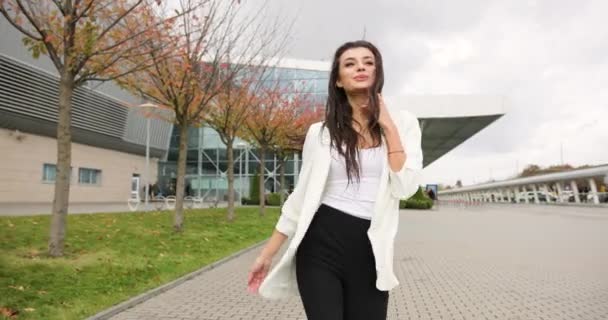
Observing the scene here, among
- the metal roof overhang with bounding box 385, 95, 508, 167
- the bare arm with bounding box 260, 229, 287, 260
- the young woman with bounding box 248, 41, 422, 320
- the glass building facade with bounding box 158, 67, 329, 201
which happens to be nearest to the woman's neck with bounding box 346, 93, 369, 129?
the young woman with bounding box 248, 41, 422, 320

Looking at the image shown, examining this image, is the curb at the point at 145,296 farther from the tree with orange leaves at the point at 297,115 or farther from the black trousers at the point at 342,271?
the tree with orange leaves at the point at 297,115

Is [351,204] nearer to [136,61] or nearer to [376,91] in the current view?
[376,91]

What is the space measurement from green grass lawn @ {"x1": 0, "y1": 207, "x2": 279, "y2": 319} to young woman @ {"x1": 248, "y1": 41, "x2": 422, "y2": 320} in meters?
3.98

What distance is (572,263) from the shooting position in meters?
10.1

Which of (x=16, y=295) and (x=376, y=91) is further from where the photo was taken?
(x=16, y=295)

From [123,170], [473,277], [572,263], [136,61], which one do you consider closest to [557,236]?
[572,263]

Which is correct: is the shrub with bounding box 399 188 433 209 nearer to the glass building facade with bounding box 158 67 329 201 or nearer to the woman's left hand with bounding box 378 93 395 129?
the glass building facade with bounding box 158 67 329 201

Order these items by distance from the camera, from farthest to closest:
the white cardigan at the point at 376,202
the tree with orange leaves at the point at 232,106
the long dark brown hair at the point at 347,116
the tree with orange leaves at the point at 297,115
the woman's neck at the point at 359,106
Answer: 1. the tree with orange leaves at the point at 297,115
2. the tree with orange leaves at the point at 232,106
3. the woman's neck at the point at 359,106
4. the long dark brown hair at the point at 347,116
5. the white cardigan at the point at 376,202

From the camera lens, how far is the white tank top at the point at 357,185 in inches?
86.4

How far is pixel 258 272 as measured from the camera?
2.42 m

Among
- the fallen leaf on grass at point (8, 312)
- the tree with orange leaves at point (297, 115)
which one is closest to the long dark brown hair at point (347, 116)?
the fallen leaf on grass at point (8, 312)

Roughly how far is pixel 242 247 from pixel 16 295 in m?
6.36

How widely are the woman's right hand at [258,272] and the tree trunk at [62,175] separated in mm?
6710

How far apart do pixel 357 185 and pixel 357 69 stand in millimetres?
525
